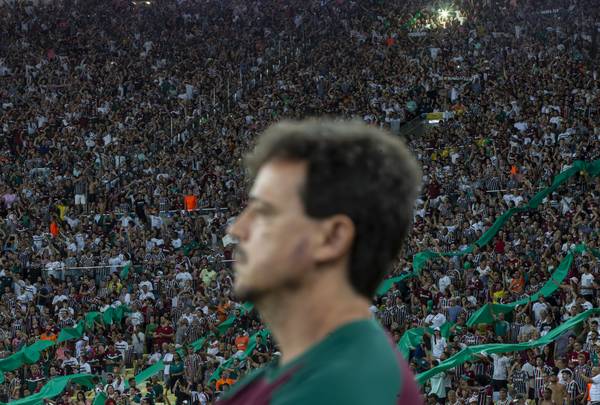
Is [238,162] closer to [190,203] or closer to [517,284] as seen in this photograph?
[190,203]

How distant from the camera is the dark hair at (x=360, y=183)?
125 cm

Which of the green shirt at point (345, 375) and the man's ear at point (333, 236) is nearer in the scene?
the green shirt at point (345, 375)

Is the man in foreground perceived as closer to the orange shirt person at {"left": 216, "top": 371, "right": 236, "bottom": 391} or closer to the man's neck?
the man's neck

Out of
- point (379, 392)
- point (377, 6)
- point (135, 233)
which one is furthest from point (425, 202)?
point (379, 392)

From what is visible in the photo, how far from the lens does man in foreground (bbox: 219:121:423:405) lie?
48.9 inches

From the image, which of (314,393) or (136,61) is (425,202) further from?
(314,393)

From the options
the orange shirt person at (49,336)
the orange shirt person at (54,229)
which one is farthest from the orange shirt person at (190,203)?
the orange shirt person at (49,336)

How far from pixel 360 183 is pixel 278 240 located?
115 millimetres

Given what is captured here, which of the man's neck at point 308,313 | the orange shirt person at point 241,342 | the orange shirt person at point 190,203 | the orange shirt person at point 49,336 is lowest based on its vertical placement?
the orange shirt person at point 241,342

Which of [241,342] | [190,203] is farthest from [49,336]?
[190,203]

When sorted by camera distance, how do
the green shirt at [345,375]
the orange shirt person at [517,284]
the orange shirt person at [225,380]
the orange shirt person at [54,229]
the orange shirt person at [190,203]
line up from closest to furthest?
the green shirt at [345,375] < the orange shirt person at [225,380] < the orange shirt person at [517,284] < the orange shirt person at [54,229] < the orange shirt person at [190,203]

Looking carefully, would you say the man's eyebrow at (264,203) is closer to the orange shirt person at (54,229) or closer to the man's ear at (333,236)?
the man's ear at (333,236)

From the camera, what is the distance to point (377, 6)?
3291cm

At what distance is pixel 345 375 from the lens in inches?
43.3
